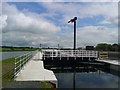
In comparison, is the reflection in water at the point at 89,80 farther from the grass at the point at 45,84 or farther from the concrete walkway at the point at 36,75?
the grass at the point at 45,84

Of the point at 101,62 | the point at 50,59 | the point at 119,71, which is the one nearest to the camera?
the point at 119,71

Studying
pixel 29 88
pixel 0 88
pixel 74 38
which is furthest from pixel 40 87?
pixel 74 38

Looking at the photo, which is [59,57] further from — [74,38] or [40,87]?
[40,87]

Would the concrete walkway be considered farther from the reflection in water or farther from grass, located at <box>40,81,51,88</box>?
the reflection in water

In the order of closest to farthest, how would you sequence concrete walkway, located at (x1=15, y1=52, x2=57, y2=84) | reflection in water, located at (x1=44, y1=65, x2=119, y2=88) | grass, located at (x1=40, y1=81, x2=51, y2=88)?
grass, located at (x1=40, y1=81, x2=51, y2=88), concrete walkway, located at (x1=15, y1=52, x2=57, y2=84), reflection in water, located at (x1=44, y1=65, x2=119, y2=88)

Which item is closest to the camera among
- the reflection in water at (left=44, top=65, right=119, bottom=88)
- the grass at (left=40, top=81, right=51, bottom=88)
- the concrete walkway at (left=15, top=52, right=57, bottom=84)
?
the grass at (left=40, top=81, right=51, bottom=88)

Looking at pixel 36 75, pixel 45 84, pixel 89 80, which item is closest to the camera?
pixel 45 84

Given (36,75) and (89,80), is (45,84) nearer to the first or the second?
(36,75)

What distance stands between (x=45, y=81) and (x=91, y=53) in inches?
690

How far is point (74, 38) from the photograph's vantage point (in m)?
27.2

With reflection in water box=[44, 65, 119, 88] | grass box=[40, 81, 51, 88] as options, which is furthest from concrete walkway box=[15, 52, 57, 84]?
reflection in water box=[44, 65, 119, 88]

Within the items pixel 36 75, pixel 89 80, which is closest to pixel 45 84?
pixel 36 75

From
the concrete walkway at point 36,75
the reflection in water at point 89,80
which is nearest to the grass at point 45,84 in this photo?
the concrete walkway at point 36,75

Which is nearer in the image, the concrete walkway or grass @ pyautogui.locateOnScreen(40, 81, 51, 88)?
grass @ pyautogui.locateOnScreen(40, 81, 51, 88)
